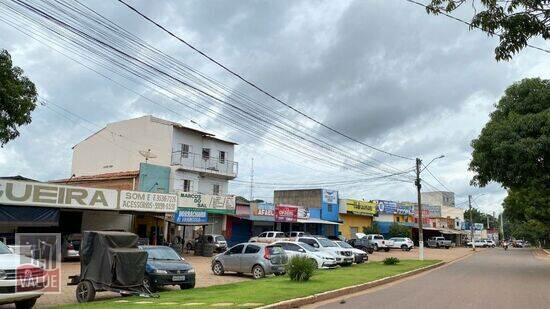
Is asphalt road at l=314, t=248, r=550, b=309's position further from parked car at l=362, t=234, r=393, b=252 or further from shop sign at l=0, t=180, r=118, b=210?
parked car at l=362, t=234, r=393, b=252

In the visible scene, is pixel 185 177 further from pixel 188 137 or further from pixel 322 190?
pixel 322 190

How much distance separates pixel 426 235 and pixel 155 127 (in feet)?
193

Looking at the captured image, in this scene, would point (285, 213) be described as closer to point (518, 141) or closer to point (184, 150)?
Answer: point (184, 150)

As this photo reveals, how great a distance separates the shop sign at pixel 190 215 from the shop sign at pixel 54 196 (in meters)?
5.93

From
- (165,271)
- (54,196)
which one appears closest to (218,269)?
(165,271)

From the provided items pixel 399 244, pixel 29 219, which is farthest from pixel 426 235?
pixel 29 219

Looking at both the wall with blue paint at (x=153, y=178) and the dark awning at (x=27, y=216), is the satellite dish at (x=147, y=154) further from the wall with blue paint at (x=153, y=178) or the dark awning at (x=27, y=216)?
the dark awning at (x=27, y=216)

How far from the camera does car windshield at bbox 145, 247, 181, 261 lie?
1617 cm

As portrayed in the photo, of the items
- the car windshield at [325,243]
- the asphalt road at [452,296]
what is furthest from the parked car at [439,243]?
the asphalt road at [452,296]

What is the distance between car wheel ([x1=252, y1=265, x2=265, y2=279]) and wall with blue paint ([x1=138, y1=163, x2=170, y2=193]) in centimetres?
1965

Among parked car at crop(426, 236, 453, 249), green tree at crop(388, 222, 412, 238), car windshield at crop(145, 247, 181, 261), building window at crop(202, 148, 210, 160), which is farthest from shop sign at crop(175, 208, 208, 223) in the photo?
parked car at crop(426, 236, 453, 249)

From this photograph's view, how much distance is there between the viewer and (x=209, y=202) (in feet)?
130

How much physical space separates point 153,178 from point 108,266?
2713 cm

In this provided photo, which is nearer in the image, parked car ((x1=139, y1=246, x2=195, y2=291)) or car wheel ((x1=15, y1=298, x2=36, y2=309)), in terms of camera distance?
car wheel ((x1=15, y1=298, x2=36, y2=309))
